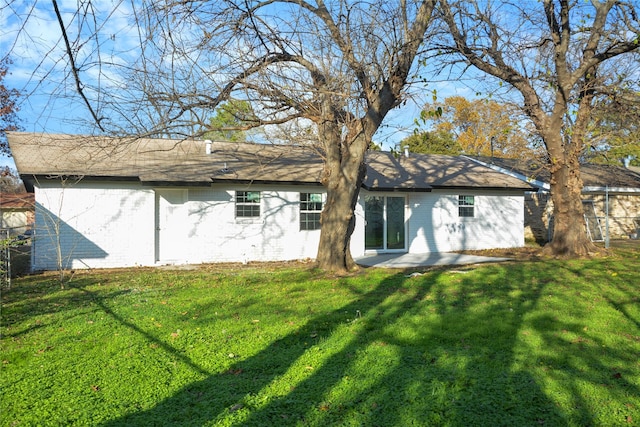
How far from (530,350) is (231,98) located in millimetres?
7403

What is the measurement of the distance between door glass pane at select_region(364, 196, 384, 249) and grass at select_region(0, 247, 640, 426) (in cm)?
688

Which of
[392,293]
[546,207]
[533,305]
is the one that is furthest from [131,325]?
[546,207]

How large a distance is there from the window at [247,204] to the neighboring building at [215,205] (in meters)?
0.03

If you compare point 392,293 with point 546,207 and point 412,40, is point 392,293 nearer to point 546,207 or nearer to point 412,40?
point 412,40

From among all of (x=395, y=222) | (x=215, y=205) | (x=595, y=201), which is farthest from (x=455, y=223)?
(x=595, y=201)

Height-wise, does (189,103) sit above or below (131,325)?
above

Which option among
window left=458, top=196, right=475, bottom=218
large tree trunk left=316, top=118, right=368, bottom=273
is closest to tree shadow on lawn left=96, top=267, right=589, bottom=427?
large tree trunk left=316, top=118, right=368, bottom=273

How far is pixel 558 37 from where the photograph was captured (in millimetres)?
14797

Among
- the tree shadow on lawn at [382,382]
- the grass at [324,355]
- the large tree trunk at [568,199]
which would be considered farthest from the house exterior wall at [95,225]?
the large tree trunk at [568,199]

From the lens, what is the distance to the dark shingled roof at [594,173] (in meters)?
21.9

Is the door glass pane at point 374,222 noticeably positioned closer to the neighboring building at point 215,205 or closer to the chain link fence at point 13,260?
the neighboring building at point 215,205

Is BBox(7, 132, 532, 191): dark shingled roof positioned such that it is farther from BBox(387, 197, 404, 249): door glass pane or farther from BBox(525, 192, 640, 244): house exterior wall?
BBox(525, 192, 640, 244): house exterior wall

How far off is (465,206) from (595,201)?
9.41 meters

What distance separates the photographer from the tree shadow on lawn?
3818 millimetres
